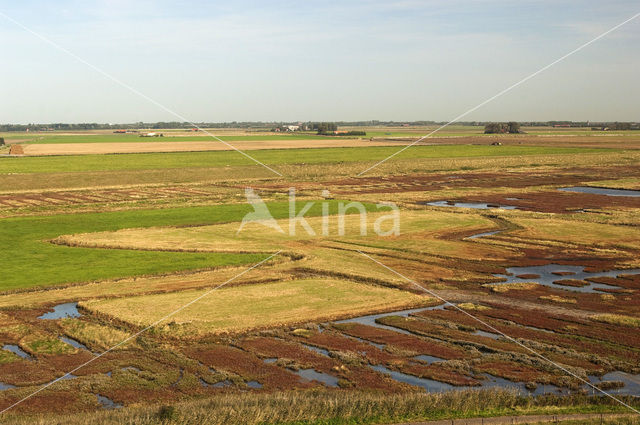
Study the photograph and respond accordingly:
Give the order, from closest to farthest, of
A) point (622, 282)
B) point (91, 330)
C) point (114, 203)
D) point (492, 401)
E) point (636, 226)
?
point (492, 401)
point (91, 330)
point (622, 282)
point (636, 226)
point (114, 203)

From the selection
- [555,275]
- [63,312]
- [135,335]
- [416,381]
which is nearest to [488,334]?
[416,381]

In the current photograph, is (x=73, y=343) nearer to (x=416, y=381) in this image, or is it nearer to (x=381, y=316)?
(x=381, y=316)

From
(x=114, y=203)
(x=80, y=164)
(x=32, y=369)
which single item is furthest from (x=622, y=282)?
(x=80, y=164)

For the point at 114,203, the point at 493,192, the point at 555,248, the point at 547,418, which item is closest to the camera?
the point at 547,418

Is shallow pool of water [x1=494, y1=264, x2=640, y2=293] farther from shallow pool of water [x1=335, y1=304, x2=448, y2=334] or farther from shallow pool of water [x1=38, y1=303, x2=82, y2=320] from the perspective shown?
shallow pool of water [x1=38, y1=303, x2=82, y2=320]

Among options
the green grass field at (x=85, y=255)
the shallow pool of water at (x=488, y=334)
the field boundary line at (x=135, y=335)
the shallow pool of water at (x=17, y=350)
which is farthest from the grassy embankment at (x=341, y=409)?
the green grass field at (x=85, y=255)

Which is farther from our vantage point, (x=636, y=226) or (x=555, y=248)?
(x=636, y=226)

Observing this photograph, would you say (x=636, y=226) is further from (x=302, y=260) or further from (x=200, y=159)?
(x=200, y=159)
